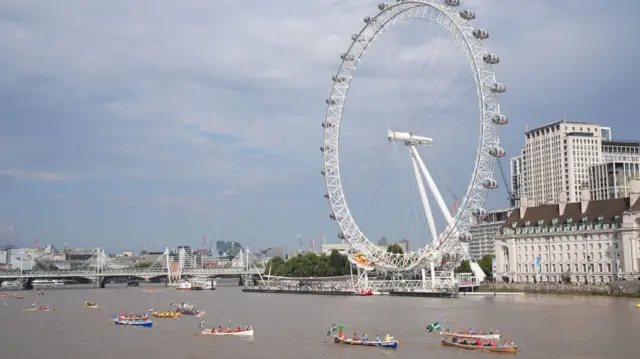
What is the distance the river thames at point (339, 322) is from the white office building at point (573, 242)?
12.1 m

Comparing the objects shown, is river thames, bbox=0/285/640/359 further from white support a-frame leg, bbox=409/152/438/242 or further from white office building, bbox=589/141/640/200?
white office building, bbox=589/141/640/200

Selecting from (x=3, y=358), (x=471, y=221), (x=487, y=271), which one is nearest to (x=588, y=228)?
(x=471, y=221)

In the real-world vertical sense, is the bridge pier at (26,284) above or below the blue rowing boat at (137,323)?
above

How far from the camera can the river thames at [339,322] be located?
42.7 metres

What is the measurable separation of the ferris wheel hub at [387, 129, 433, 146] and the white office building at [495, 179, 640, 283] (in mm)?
21955

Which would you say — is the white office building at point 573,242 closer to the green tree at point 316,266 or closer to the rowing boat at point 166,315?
the green tree at point 316,266

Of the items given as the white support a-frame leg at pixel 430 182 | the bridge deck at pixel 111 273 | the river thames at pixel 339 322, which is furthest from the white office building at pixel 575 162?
the river thames at pixel 339 322

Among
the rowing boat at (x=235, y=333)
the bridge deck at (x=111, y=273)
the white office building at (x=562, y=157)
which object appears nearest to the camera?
the rowing boat at (x=235, y=333)

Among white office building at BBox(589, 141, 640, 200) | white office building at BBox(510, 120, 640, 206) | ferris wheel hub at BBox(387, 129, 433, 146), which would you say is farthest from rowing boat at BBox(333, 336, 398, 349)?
white office building at BBox(589, 141, 640, 200)

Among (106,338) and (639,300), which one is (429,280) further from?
(106,338)

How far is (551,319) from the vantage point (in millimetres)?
56094

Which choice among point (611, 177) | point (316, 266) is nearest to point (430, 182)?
point (316, 266)

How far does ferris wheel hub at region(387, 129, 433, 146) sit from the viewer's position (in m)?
87.4

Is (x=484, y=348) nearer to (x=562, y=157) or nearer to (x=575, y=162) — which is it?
(x=575, y=162)
